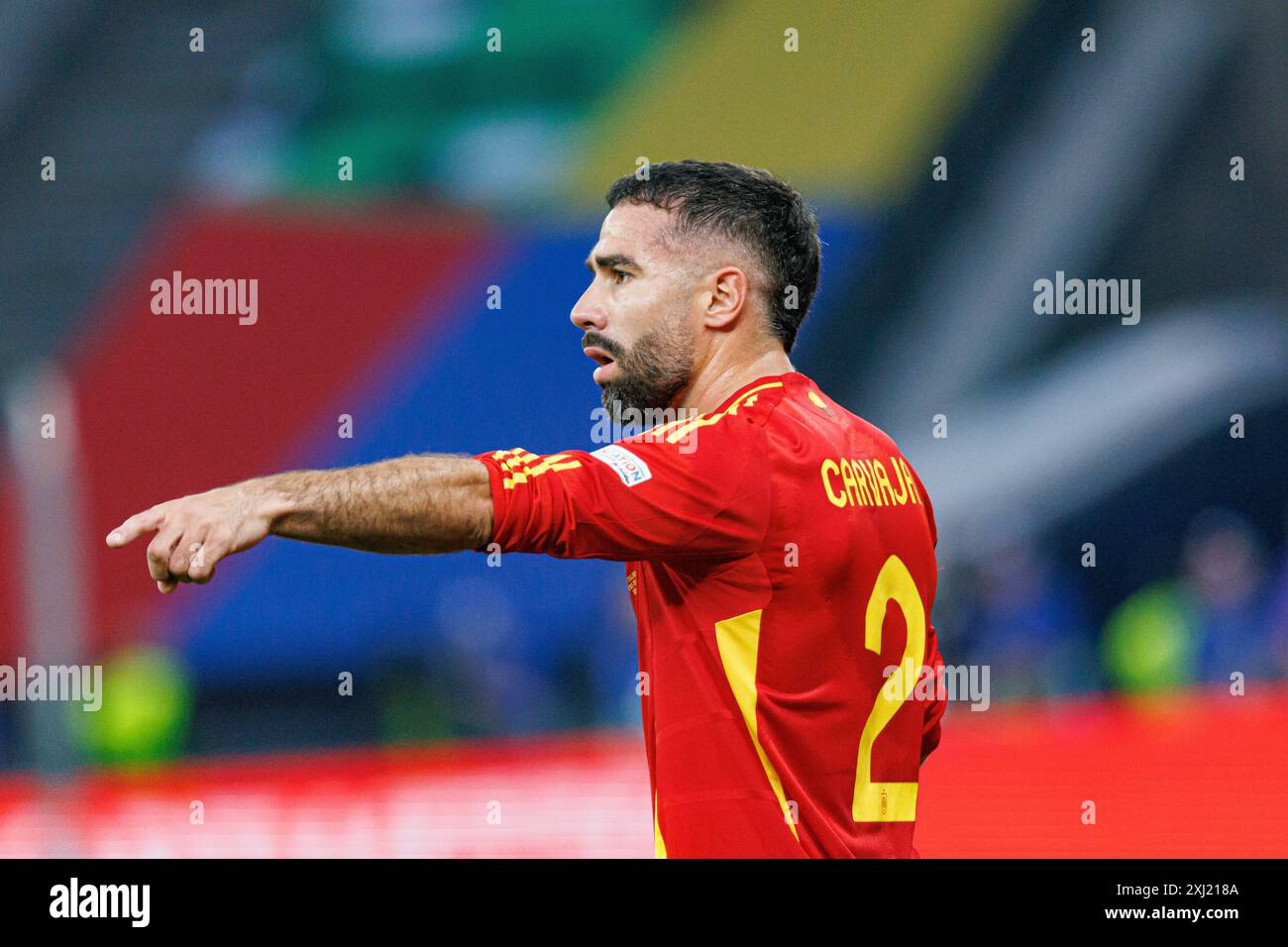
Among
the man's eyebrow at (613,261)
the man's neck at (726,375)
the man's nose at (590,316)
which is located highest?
the man's eyebrow at (613,261)

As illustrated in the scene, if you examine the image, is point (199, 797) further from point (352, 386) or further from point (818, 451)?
point (352, 386)

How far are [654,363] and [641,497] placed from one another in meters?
0.66

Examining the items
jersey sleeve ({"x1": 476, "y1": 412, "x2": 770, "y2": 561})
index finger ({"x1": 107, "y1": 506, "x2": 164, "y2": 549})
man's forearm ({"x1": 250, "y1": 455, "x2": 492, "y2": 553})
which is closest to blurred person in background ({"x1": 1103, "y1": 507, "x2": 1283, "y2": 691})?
jersey sleeve ({"x1": 476, "y1": 412, "x2": 770, "y2": 561})

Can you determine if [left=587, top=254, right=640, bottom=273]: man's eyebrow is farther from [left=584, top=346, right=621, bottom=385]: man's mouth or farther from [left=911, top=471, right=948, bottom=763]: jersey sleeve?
[left=911, top=471, right=948, bottom=763]: jersey sleeve

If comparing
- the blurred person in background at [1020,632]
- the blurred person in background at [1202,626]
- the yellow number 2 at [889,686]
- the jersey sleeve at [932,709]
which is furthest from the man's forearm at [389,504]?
the blurred person in background at [1020,632]

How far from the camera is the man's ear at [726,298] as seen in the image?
4.37m

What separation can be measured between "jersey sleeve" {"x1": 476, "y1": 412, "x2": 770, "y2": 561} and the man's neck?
434 mm

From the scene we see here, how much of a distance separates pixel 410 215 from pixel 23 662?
5.32 metres

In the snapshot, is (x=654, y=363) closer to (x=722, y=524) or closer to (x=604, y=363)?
(x=604, y=363)

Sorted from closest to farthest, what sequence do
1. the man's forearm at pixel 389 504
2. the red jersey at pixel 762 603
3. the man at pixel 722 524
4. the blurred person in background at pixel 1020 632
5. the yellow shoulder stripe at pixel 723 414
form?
the man's forearm at pixel 389 504
the man at pixel 722 524
the red jersey at pixel 762 603
the yellow shoulder stripe at pixel 723 414
the blurred person in background at pixel 1020 632

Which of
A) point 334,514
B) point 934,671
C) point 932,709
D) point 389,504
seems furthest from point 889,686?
point 334,514

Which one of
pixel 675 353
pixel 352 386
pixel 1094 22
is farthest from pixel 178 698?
pixel 1094 22

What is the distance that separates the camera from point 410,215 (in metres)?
16.5

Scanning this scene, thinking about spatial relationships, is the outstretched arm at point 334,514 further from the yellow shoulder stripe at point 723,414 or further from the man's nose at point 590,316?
the man's nose at point 590,316
